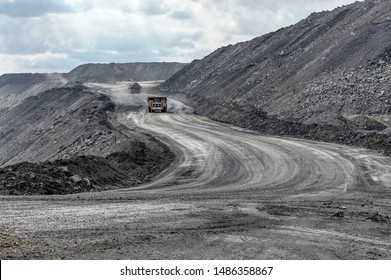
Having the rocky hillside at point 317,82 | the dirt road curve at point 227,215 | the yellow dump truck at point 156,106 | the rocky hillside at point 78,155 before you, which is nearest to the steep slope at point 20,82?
the rocky hillside at point 78,155

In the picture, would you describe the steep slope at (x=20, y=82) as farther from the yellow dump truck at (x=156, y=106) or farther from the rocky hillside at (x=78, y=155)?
the yellow dump truck at (x=156, y=106)

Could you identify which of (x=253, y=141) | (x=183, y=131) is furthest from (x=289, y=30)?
(x=253, y=141)

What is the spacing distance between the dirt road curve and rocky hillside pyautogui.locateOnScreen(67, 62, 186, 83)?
13568cm

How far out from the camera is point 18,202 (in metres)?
16.1

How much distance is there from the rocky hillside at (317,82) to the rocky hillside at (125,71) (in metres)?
77.4

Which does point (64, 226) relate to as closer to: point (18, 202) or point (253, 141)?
point (18, 202)

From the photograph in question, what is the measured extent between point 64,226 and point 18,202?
4008 millimetres

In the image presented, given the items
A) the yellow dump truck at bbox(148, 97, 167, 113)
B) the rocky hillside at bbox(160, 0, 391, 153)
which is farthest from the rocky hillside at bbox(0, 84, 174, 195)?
the rocky hillside at bbox(160, 0, 391, 153)

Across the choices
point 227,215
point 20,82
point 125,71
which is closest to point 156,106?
point 227,215

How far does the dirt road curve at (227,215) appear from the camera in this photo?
438 inches

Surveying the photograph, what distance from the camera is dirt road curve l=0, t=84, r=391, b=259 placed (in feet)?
36.5

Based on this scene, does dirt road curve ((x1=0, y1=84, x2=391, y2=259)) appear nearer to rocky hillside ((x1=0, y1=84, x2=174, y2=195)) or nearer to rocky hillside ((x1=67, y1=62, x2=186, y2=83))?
rocky hillside ((x1=0, y1=84, x2=174, y2=195))

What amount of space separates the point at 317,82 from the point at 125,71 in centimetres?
12019

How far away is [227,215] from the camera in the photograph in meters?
14.6
